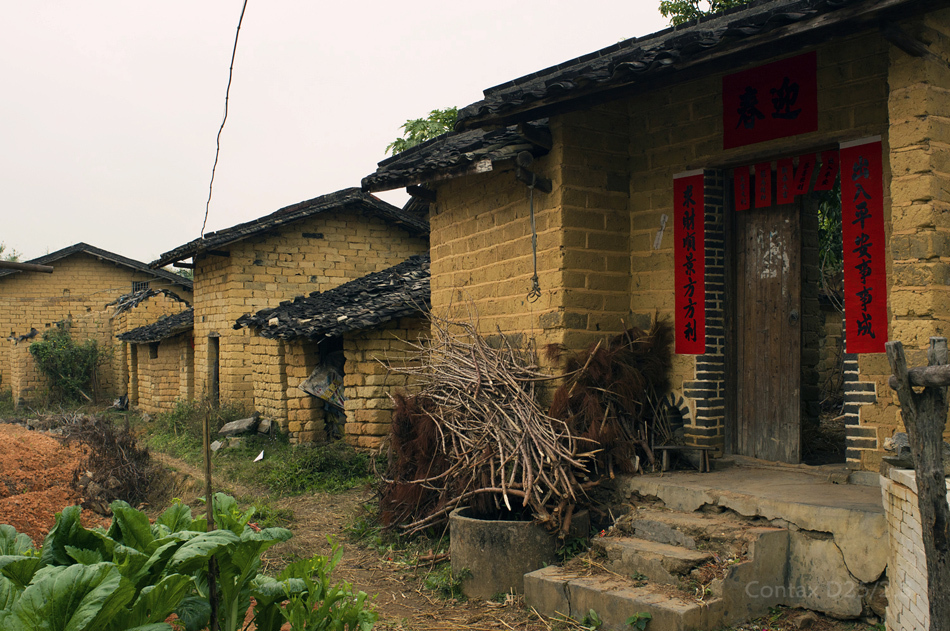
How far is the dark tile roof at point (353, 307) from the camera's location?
10.1 metres

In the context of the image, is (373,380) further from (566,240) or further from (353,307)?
(566,240)

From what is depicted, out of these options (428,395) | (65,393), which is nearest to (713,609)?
(428,395)

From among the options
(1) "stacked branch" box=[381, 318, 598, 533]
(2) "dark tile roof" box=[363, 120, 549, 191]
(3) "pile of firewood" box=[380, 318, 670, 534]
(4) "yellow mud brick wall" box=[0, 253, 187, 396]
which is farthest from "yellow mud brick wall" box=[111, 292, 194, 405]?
(3) "pile of firewood" box=[380, 318, 670, 534]

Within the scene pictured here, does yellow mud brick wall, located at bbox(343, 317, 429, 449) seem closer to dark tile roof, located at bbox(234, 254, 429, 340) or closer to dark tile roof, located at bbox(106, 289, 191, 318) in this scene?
dark tile roof, located at bbox(234, 254, 429, 340)

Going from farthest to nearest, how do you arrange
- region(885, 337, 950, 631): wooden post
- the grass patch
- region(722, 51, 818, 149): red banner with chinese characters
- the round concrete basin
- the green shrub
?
the grass patch < region(722, 51, 818, 149): red banner with chinese characters < the round concrete basin < region(885, 337, 950, 631): wooden post < the green shrub

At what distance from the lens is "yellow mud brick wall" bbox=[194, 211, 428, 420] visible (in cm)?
1384

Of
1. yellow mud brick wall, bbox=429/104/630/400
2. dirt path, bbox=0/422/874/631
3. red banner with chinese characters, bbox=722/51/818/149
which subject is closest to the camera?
dirt path, bbox=0/422/874/631

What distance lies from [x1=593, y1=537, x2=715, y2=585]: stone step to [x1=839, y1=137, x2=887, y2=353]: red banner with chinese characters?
190cm

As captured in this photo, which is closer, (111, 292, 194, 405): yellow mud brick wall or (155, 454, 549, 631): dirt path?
(155, 454, 549, 631): dirt path

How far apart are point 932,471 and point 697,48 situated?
295 centimetres

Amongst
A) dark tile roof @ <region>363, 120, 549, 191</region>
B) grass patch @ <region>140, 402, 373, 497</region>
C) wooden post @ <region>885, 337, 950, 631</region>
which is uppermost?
dark tile roof @ <region>363, 120, 549, 191</region>

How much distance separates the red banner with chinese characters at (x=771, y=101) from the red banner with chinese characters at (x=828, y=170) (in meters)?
0.26

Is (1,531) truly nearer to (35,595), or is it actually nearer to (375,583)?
(35,595)

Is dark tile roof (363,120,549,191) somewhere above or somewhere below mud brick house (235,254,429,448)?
above
